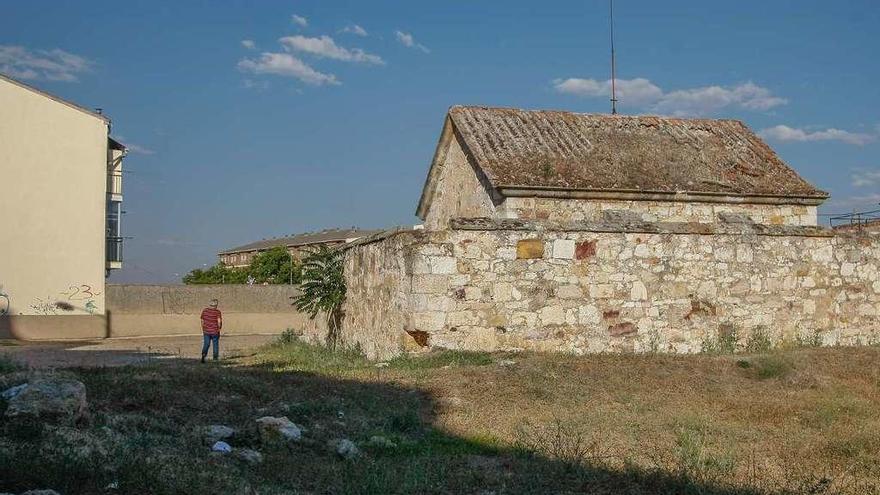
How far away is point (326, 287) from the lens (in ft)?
56.7

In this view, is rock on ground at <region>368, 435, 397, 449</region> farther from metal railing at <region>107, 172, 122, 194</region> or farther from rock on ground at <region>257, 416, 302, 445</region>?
metal railing at <region>107, 172, 122, 194</region>

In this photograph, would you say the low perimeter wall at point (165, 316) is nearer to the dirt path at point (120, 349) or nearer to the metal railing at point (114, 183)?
the dirt path at point (120, 349)

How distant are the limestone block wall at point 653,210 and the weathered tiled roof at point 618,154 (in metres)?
0.38

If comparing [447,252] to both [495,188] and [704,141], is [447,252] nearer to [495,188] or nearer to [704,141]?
[495,188]

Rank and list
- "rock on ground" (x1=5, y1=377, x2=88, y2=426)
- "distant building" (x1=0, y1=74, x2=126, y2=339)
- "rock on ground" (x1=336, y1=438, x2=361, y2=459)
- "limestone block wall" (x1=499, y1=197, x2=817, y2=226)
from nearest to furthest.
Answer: "rock on ground" (x1=5, y1=377, x2=88, y2=426) → "rock on ground" (x1=336, y1=438, x2=361, y2=459) → "limestone block wall" (x1=499, y1=197, x2=817, y2=226) → "distant building" (x1=0, y1=74, x2=126, y2=339)

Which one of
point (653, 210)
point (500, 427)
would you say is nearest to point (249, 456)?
point (500, 427)

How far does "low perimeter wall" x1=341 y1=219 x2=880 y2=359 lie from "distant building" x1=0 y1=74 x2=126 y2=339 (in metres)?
19.2

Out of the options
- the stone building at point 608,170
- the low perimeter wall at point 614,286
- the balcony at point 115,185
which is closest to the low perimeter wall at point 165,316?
the balcony at point 115,185

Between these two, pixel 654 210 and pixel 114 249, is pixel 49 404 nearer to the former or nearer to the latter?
pixel 654 210

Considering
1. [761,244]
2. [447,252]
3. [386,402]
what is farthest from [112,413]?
[761,244]

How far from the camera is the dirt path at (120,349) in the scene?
1800 cm

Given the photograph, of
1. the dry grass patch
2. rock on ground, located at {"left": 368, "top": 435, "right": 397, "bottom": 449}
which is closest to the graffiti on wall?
the dry grass patch

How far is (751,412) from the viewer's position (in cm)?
827

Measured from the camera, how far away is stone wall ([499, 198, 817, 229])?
17500 mm
